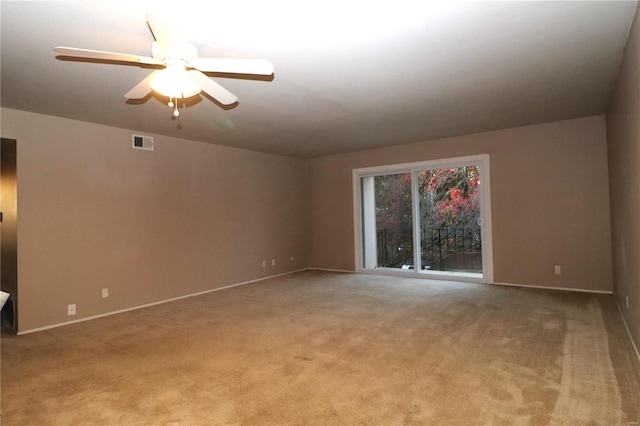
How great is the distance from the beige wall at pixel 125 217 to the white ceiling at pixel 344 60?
0.40 m

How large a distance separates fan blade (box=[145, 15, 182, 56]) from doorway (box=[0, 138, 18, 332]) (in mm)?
2960

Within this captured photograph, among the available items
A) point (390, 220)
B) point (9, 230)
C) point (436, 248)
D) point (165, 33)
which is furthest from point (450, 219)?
point (9, 230)

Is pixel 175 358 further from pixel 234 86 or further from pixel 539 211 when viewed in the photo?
pixel 539 211

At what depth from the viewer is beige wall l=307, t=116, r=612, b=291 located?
15.4 feet

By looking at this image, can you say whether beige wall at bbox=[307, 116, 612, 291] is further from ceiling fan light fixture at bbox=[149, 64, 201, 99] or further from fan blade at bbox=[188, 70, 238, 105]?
ceiling fan light fixture at bbox=[149, 64, 201, 99]

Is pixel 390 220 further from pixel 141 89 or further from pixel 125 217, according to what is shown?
pixel 141 89

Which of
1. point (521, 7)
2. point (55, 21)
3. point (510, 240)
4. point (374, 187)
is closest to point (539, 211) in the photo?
point (510, 240)

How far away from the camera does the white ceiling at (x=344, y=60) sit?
2.07 metres

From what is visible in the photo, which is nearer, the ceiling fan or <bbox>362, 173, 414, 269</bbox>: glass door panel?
the ceiling fan

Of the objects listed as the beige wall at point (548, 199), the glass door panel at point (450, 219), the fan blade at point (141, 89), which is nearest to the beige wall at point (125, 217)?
the fan blade at point (141, 89)

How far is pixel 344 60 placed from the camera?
2.71 m

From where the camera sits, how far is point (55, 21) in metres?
2.11

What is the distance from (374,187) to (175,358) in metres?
4.76

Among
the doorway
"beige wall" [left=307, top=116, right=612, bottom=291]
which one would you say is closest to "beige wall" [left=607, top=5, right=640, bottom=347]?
"beige wall" [left=307, top=116, right=612, bottom=291]
